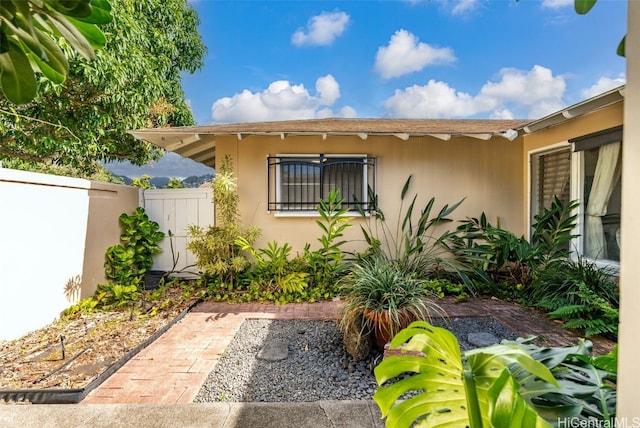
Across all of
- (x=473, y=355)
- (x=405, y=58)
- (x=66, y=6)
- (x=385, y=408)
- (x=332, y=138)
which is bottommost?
(x=385, y=408)

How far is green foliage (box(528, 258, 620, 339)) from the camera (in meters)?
3.48

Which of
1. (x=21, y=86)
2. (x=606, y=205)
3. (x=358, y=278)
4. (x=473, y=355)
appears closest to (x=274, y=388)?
(x=358, y=278)

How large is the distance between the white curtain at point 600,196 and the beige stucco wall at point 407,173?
1.36 meters

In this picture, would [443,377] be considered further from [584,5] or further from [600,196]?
[600,196]

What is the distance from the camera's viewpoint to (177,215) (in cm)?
577

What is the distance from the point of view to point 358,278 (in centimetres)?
334

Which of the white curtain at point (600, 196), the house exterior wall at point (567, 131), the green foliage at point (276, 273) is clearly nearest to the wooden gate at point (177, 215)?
the green foliage at point (276, 273)

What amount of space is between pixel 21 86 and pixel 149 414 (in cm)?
220

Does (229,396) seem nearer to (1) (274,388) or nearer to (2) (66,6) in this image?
(1) (274,388)

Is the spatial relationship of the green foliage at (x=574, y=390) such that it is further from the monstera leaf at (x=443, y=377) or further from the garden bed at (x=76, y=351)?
the garden bed at (x=76, y=351)

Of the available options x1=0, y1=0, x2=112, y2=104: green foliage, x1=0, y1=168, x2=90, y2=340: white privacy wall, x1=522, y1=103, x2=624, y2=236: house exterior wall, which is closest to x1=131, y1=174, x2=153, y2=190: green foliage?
x1=0, y1=168, x2=90, y2=340: white privacy wall

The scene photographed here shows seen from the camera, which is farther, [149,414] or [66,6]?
[149,414]

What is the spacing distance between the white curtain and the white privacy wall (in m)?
7.43

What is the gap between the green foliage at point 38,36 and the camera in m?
0.83
